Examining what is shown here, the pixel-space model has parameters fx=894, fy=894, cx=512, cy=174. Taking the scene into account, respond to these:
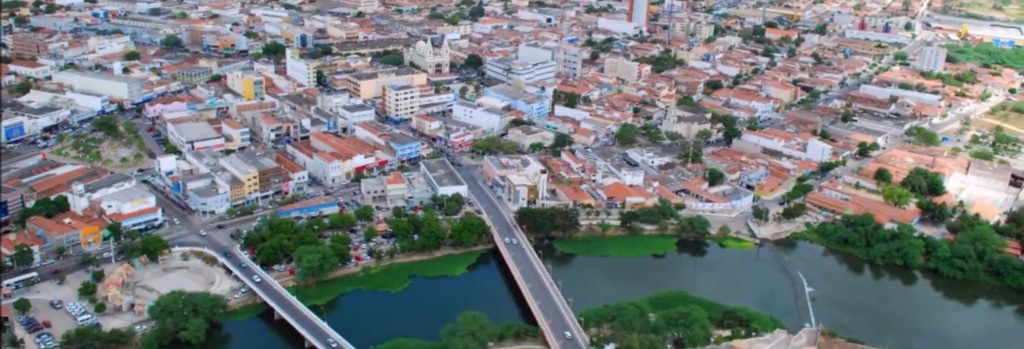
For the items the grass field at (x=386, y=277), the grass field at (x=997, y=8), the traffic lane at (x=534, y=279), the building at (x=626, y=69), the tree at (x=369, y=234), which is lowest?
the grass field at (x=386, y=277)

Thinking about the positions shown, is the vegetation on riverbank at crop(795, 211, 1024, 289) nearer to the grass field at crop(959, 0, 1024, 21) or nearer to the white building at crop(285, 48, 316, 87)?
the white building at crop(285, 48, 316, 87)

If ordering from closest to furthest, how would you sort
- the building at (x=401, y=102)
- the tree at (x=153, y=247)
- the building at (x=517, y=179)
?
the tree at (x=153, y=247), the building at (x=517, y=179), the building at (x=401, y=102)

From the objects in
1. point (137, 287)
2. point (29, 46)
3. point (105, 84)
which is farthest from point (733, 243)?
point (29, 46)

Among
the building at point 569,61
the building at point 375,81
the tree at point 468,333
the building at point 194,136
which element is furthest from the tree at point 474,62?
the tree at point 468,333

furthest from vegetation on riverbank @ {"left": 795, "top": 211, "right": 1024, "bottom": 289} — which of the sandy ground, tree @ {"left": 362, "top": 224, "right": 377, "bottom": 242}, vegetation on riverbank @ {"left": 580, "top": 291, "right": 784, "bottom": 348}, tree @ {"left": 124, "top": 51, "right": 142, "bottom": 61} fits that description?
tree @ {"left": 124, "top": 51, "right": 142, "bottom": 61}

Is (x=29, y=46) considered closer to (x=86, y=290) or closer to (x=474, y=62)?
(x=474, y=62)

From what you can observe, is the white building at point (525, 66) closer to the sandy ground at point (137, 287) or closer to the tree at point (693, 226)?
the tree at point (693, 226)
